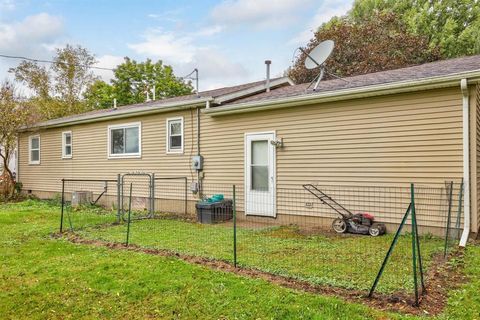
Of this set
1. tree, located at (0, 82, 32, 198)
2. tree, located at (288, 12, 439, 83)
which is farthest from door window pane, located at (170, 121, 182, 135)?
tree, located at (288, 12, 439, 83)

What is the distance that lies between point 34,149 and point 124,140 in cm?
615

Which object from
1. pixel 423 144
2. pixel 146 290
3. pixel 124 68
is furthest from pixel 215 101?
pixel 124 68

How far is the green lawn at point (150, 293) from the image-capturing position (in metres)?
3.24

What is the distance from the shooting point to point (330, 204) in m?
7.32

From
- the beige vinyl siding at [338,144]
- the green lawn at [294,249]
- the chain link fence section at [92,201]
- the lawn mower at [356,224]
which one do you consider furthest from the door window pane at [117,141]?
the lawn mower at [356,224]

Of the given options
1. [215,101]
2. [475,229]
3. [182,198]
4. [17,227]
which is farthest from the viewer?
[182,198]

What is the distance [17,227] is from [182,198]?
3.93m

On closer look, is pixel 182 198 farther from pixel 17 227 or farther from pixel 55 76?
pixel 55 76

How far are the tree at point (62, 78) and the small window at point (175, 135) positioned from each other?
15.7 metres

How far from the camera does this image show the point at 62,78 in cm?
2388

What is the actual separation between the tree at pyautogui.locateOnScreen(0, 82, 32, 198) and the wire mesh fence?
574 centimetres

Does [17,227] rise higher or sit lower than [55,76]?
lower

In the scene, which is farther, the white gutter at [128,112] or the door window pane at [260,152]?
the white gutter at [128,112]

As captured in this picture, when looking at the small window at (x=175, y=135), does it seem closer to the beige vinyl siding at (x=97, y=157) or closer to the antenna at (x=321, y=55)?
the beige vinyl siding at (x=97, y=157)
